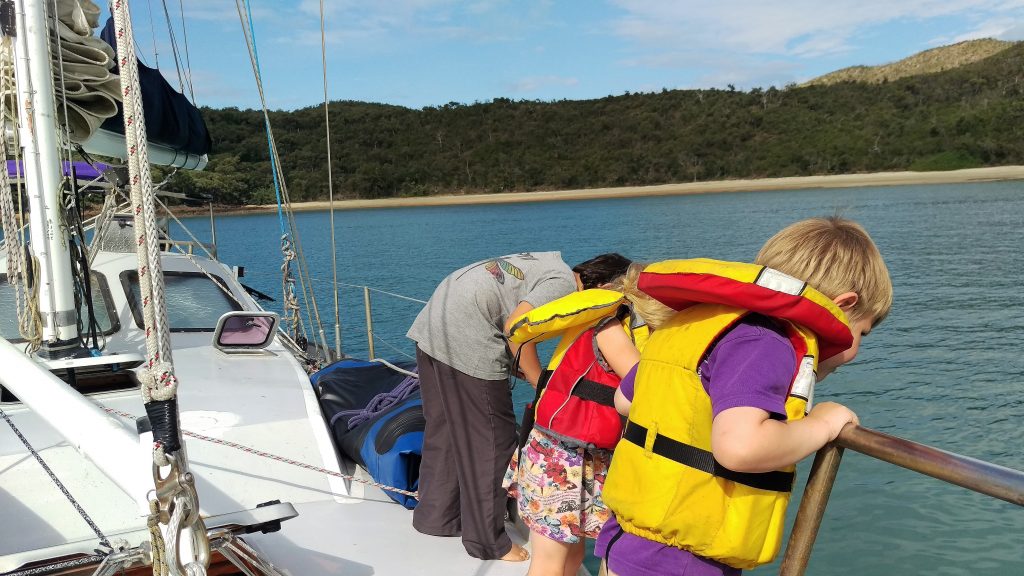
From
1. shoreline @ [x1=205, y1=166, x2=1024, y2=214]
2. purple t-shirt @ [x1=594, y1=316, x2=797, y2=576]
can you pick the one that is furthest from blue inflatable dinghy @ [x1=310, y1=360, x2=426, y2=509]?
shoreline @ [x1=205, y1=166, x2=1024, y2=214]

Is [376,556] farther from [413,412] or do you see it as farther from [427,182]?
[427,182]

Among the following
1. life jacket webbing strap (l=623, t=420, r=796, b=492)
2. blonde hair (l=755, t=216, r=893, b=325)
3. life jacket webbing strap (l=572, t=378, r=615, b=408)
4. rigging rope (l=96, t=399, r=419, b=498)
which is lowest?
rigging rope (l=96, t=399, r=419, b=498)

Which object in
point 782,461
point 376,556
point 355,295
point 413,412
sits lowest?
point 355,295

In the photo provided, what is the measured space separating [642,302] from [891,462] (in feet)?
2.27

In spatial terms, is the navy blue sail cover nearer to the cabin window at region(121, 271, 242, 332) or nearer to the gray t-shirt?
the cabin window at region(121, 271, 242, 332)

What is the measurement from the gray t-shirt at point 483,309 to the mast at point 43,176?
2.04 metres

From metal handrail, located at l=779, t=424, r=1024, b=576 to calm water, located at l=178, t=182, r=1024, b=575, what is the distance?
66 centimetres

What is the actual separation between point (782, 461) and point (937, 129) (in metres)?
80.1

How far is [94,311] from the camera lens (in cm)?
501

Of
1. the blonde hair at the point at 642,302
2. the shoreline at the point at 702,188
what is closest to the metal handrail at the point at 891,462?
the blonde hair at the point at 642,302

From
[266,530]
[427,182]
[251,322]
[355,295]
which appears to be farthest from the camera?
[427,182]

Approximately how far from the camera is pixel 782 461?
135cm

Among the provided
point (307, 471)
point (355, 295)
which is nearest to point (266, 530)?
point (307, 471)

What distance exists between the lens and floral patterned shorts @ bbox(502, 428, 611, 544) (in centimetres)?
233
